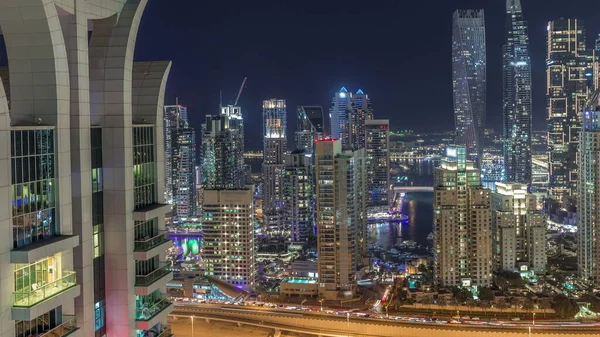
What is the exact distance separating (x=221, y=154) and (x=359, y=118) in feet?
40.5

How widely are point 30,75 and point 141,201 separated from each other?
142cm

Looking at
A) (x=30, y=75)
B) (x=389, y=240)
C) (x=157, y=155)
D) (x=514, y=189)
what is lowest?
(x=389, y=240)

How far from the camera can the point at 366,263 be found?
74.9ft

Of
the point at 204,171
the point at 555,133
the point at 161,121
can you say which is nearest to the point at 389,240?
the point at 204,171

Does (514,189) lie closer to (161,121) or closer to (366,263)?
(366,263)

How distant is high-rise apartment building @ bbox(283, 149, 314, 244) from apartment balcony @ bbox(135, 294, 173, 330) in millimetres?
24768

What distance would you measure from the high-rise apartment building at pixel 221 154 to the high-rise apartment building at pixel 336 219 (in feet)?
53.2

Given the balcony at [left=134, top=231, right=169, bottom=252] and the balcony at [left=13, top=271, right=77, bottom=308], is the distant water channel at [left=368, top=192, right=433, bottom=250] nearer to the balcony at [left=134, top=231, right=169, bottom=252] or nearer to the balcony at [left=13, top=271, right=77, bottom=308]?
the balcony at [left=134, top=231, right=169, bottom=252]

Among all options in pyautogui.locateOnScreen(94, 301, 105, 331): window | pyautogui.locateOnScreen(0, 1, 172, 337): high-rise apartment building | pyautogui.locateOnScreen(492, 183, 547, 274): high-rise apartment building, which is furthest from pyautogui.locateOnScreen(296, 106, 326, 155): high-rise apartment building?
pyautogui.locateOnScreen(94, 301, 105, 331): window

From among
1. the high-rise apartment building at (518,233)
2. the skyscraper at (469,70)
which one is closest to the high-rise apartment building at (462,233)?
the high-rise apartment building at (518,233)

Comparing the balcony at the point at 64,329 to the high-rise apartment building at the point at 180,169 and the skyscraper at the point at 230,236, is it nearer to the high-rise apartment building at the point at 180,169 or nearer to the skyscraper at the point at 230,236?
the skyscraper at the point at 230,236

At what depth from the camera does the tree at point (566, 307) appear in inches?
659

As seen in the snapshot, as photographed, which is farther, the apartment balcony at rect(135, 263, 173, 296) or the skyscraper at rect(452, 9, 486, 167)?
the skyscraper at rect(452, 9, 486, 167)

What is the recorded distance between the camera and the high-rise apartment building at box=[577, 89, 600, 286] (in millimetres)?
21031
